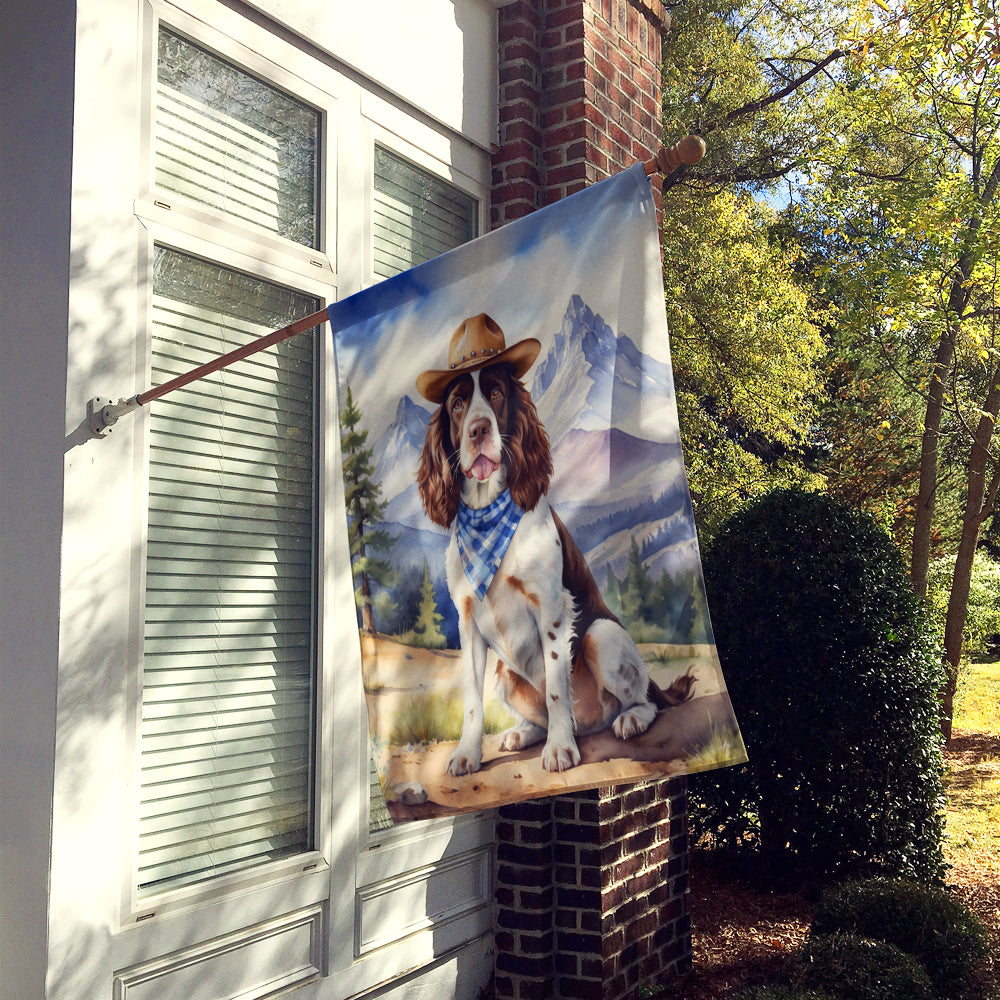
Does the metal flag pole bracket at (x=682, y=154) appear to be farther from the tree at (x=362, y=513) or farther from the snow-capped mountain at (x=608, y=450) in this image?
the tree at (x=362, y=513)

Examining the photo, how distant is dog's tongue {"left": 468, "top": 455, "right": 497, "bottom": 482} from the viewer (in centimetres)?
238

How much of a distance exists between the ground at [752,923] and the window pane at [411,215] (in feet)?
11.4

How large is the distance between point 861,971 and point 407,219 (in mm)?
3570

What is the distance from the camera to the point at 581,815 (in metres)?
4.21

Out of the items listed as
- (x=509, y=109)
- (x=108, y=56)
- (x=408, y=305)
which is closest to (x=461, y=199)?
(x=509, y=109)

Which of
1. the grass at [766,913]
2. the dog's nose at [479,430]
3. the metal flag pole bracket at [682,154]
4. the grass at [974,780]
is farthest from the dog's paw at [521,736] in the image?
the grass at [974,780]

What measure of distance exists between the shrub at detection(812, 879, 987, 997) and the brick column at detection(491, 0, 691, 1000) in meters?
0.74

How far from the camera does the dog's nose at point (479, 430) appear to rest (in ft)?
7.86

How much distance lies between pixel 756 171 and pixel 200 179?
11257 mm

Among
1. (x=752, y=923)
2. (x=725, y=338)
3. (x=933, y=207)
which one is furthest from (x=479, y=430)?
(x=725, y=338)

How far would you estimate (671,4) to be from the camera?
1188 centimetres

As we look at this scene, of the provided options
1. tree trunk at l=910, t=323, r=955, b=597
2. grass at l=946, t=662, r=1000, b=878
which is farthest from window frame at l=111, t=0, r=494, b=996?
tree trunk at l=910, t=323, r=955, b=597

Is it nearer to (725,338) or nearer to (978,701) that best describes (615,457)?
(725,338)

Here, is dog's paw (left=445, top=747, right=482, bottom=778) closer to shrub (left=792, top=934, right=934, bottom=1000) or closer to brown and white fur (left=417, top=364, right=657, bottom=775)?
brown and white fur (left=417, top=364, right=657, bottom=775)
